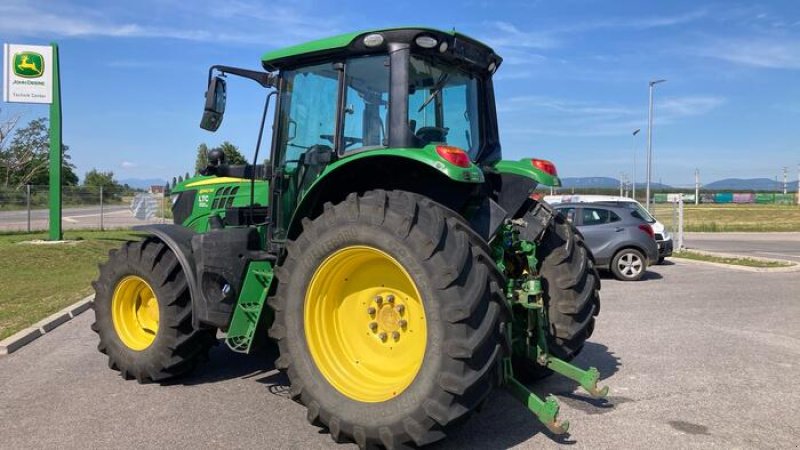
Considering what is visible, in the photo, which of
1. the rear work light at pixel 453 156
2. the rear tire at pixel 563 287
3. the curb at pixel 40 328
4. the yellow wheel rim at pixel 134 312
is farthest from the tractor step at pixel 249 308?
the curb at pixel 40 328

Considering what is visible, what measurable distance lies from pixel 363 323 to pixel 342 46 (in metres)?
1.95

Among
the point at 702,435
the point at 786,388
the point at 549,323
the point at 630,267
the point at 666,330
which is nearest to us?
the point at 702,435

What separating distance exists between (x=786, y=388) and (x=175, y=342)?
17.0 ft

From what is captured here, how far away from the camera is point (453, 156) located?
374cm

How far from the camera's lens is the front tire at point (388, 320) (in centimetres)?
343

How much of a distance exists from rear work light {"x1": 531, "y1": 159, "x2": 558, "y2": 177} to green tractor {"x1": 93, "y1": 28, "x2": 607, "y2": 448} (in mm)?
17

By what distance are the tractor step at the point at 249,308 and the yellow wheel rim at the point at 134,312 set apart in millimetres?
1260

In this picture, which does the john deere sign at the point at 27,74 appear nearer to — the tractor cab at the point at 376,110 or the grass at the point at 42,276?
the grass at the point at 42,276

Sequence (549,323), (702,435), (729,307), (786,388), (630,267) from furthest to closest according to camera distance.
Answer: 1. (630,267)
2. (729,307)
3. (786,388)
4. (549,323)
5. (702,435)

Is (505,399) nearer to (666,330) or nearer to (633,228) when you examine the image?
(666,330)

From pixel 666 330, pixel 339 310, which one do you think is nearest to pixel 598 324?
pixel 666 330

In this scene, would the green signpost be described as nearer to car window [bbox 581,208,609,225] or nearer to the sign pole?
the sign pole

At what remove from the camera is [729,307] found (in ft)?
31.3

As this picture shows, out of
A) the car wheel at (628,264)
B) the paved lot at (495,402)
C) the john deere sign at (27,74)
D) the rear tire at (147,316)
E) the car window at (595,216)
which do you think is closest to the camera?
the paved lot at (495,402)
